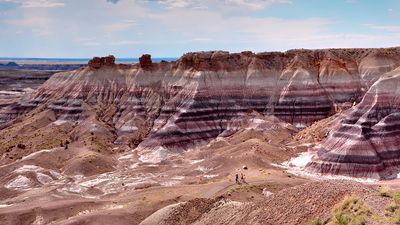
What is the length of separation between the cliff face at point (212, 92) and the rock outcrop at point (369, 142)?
1025 inches

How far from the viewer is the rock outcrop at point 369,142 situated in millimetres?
63344

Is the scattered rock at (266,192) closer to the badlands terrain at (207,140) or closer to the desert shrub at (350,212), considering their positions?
the badlands terrain at (207,140)

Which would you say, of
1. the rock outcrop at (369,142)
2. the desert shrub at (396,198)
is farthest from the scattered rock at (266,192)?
the desert shrub at (396,198)

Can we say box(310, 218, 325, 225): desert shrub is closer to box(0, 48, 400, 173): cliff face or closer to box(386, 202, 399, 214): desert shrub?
box(386, 202, 399, 214): desert shrub

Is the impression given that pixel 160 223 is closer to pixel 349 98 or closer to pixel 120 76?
pixel 349 98

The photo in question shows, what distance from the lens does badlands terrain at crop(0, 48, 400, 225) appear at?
140 feet

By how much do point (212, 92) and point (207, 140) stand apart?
1259 cm

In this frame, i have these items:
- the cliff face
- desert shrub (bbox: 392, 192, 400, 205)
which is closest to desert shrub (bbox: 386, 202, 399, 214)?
desert shrub (bbox: 392, 192, 400, 205)

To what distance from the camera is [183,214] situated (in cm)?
3481

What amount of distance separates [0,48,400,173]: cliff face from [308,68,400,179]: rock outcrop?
85.4 ft

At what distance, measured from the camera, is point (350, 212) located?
21.2 metres

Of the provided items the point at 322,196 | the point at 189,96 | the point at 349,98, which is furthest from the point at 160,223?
the point at 349,98

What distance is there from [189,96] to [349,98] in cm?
3318

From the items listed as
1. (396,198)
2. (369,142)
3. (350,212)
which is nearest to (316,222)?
(350,212)
